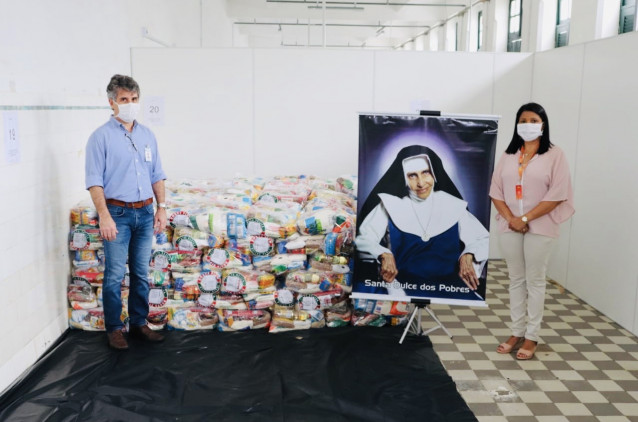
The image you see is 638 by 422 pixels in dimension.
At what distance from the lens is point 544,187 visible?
140 inches

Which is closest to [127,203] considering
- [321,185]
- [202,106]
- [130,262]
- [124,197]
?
[124,197]

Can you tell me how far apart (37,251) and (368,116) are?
2172 mm

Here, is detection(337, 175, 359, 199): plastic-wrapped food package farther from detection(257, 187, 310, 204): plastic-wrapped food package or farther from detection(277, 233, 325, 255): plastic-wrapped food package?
detection(277, 233, 325, 255): plastic-wrapped food package

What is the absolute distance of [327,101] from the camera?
18.8ft

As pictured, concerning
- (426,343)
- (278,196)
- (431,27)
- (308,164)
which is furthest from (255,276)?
(431,27)

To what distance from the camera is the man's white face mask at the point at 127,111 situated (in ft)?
11.7

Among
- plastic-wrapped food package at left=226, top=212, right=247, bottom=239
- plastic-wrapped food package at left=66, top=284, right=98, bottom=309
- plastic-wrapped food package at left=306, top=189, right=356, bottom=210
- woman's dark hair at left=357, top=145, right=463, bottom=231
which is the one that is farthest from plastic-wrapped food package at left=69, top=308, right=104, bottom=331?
woman's dark hair at left=357, top=145, right=463, bottom=231

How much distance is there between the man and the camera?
3.54 m

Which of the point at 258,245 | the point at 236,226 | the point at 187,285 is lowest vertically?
the point at 187,285

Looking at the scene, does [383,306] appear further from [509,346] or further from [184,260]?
[184,260]

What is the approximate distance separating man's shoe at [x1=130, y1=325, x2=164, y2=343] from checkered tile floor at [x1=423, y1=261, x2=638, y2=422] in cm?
181

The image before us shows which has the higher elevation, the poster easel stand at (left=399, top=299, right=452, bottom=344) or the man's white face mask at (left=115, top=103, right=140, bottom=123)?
the man's white face mask at (left=115, top=103, right=140, bottom=123)

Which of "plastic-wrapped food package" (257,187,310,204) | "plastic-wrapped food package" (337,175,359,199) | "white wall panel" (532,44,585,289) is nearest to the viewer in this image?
"plastic-wrapped food package" (257,187,310,204)

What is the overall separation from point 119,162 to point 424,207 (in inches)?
74.0
